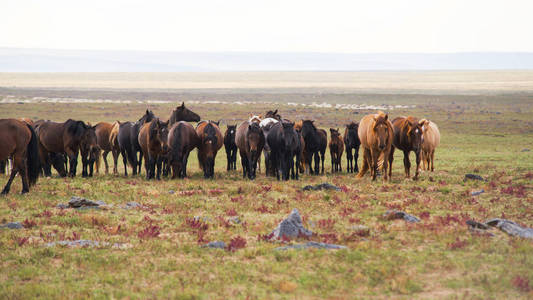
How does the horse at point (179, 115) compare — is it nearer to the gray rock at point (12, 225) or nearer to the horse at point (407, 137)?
the horse at point (407, 137)

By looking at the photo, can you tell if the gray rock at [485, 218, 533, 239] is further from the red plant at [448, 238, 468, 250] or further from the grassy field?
the red plant at [448, 238, 468, 250]

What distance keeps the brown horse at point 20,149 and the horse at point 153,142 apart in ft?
16.3

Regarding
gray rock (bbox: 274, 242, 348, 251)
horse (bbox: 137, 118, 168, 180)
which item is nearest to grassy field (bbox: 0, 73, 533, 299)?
gray rock (bbox: 274, 242, 348, 251)

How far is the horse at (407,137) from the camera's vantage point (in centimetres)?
2084

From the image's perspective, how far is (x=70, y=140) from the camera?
21.8m

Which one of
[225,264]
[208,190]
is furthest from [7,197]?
[225,264]

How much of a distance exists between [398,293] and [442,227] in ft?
13.5

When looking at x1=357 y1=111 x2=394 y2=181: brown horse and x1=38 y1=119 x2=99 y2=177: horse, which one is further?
x1=38 y1=119 x2=99 y2=177: horse

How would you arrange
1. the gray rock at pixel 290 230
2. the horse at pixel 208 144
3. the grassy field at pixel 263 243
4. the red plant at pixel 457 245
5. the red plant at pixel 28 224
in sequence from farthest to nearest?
1. the horse at pixel 208 144
2. the red plant at pixel 28 224
3. the gray rock at pixel 290 230
4. the red plant at pixel 457 245
5. the grassy field at pixel 263 243

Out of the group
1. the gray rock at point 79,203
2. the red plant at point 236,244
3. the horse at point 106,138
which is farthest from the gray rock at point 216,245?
the horse at point 106,138

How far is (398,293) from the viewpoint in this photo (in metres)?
8.27

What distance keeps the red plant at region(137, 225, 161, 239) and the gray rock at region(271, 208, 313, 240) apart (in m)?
2.33

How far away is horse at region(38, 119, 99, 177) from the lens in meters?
21.8

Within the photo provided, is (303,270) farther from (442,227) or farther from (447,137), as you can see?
(447,137)
